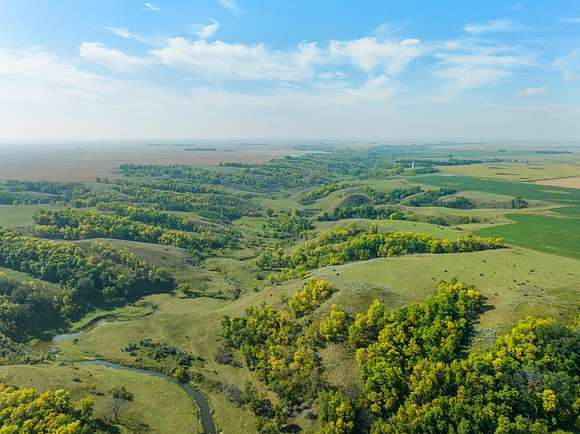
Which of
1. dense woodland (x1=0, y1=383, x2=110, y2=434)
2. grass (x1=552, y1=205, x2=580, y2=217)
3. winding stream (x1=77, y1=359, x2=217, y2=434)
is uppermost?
grass (x1=552, y1=205, x2=580, y2=217)

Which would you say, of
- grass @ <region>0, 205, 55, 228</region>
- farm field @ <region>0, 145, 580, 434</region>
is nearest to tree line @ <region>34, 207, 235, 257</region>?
farm field @ <region>0, 145, 580, 434</region>

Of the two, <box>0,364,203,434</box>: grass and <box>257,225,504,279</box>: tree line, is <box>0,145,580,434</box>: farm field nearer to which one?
<box>0,364,203,434</box>: grass

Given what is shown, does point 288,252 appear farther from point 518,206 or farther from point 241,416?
point 518,206

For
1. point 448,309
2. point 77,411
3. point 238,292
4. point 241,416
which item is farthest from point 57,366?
point 448,309

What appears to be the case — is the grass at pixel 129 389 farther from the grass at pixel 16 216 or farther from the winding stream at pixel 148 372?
the grass at pixel 16 216

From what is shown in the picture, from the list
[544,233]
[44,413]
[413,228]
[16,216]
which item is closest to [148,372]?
[44,413]

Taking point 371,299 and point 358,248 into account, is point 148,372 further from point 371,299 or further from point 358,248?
point 358,248
